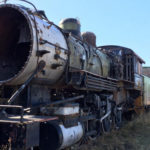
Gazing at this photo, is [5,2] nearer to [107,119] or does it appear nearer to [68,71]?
[68,71]

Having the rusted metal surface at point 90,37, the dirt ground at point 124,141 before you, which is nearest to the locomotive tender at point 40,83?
the dirt ground at point 124,141

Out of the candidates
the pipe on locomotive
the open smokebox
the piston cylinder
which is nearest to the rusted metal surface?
the pipe on locomotive

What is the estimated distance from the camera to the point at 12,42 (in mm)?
4938

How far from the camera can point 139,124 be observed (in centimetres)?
987

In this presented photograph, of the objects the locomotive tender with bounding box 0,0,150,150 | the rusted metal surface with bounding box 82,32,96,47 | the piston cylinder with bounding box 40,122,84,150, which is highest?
the rusted metal surface with bounding box 82,32,96,47

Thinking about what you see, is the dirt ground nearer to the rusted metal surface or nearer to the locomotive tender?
the locomotive tender

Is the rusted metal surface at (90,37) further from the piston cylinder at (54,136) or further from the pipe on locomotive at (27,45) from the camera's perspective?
the piston cylinder at (54,136)

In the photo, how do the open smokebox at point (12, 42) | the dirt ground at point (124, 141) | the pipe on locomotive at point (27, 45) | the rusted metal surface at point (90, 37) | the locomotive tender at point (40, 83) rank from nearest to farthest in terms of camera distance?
the locomotive tender at point (40, 83)
the pipe on locomotive at point (27, 45)
the open smokebox at point (12, 42)
the dirt ground at point (124, 141)
the rusted metal surface at point (90, 37)

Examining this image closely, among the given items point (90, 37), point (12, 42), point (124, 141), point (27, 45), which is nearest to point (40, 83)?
point (27, 45)

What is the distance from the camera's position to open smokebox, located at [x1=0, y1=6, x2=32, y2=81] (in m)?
4.62

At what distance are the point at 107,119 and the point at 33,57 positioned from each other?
167 inches

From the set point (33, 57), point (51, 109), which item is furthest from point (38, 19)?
point (51, 109)

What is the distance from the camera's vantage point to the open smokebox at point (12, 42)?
4.62 meters

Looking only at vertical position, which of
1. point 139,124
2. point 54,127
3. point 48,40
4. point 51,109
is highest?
point 48,40
